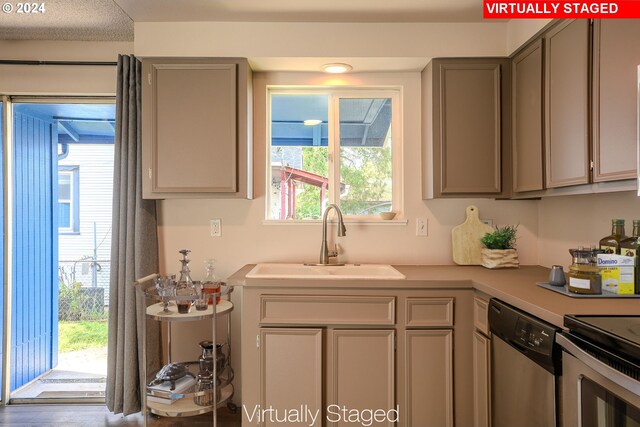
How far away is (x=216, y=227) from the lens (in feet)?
8.39

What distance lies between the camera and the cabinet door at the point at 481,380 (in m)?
1.81

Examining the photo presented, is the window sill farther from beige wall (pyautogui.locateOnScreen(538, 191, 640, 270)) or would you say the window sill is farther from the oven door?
the oven door

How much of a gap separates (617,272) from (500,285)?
1.47 ft

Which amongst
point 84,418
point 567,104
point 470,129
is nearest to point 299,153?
point 470,129

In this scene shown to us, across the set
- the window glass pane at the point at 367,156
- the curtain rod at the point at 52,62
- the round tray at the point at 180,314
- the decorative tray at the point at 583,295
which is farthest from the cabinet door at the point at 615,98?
the curtain rod at the point at 52,62

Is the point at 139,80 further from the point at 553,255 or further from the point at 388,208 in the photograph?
the point at 553,255

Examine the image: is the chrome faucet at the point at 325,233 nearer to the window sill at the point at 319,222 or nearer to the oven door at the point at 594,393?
the window sill at the point at 319,222

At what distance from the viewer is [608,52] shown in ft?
4.96

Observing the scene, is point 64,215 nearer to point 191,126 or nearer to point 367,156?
point 191,126

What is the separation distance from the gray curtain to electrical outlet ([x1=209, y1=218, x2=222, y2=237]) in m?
0.40

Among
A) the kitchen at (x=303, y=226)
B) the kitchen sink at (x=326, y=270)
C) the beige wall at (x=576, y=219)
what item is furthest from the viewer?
the kitchen at (x=303, y=226)

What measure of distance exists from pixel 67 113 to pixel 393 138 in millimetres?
2268

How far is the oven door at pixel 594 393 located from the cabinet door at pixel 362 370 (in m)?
0.85

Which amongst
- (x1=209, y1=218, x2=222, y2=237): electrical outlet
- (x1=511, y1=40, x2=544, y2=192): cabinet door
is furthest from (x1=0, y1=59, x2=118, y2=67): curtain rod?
(x1=511, y1=40, x2=544, y2=192): cabinet door
